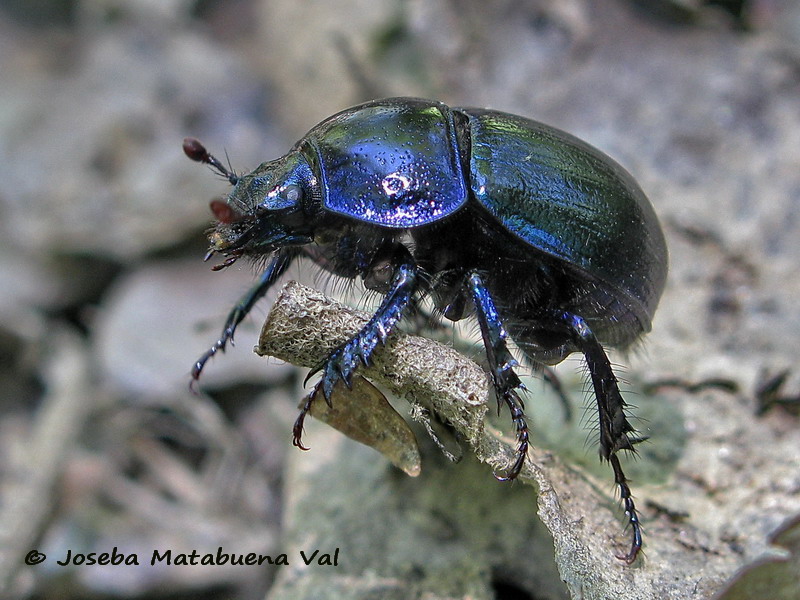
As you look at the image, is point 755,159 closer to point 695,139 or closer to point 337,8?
point 695,139

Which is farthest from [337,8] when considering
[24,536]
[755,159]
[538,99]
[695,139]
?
[24,536]

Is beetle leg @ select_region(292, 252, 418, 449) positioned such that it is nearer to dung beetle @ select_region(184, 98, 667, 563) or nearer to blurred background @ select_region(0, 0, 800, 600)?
dung beetle @ select_region(184, 98, 667, 563)

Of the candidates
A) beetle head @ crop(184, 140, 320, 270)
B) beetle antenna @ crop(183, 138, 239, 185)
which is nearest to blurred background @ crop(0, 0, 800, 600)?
beetle head @ crop(184, 140, 320, 270)

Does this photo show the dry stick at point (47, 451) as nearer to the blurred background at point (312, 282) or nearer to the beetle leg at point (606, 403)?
the blurred background at point (312, 282)

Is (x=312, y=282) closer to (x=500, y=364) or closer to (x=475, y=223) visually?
(x=475, y=223)

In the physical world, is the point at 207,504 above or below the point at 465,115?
below

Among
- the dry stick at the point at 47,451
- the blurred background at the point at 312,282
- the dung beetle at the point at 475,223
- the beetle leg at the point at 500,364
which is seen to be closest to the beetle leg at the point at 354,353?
the dung beetle at the point at 475,223
